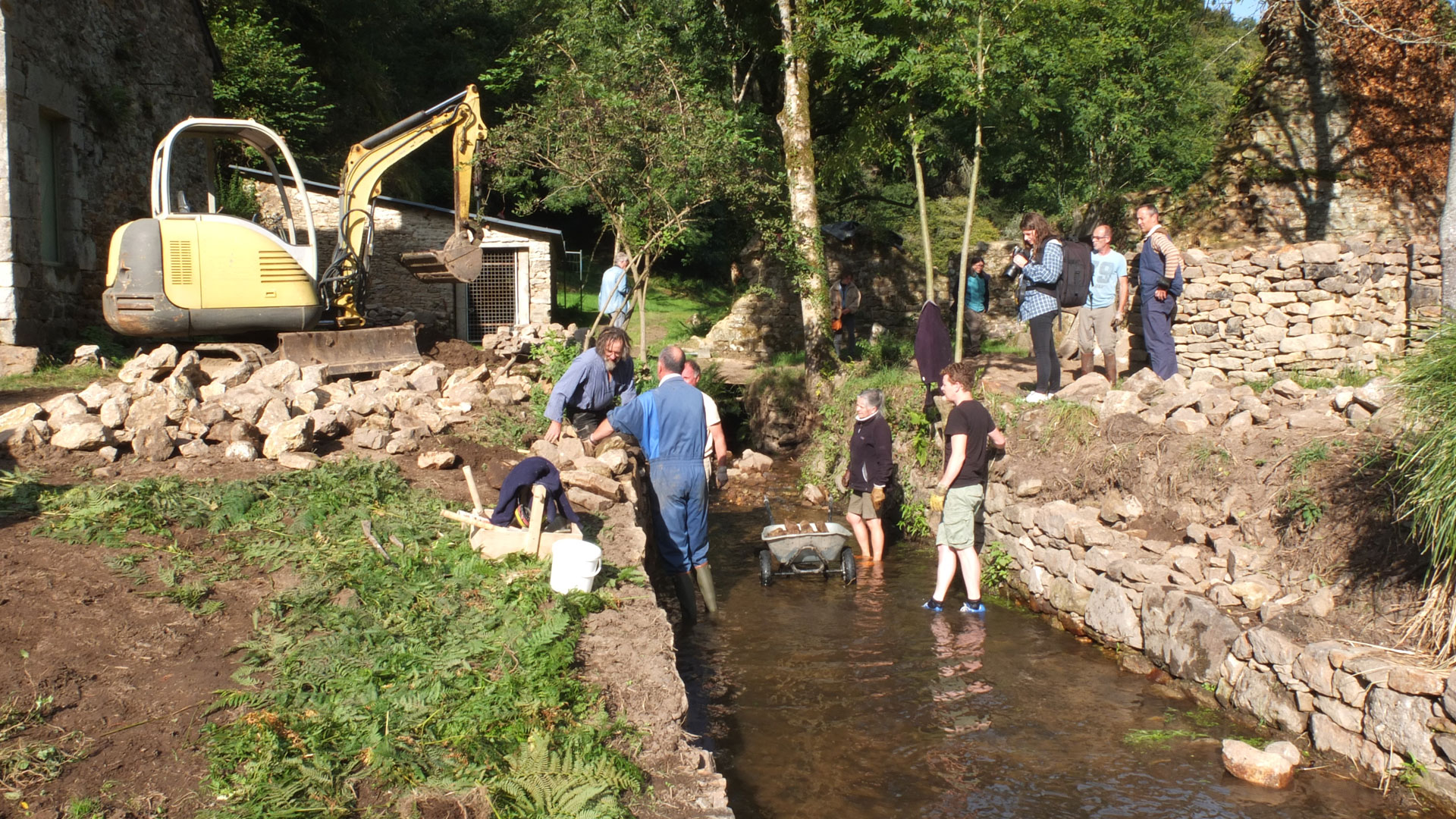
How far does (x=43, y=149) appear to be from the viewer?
1262cm

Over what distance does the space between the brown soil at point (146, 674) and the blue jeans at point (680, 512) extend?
1.60m

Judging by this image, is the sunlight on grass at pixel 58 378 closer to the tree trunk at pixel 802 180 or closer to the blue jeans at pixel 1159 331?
the tree trunk at pixel 802 180

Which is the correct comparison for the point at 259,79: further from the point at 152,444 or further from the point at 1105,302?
the point at 1105,302

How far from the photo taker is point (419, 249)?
64.3ft

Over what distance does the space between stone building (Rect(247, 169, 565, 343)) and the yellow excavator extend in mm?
4889

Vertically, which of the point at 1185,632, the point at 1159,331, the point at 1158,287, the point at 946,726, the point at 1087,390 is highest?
the point at 1158,287

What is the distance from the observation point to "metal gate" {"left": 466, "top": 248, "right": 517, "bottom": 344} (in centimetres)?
1955

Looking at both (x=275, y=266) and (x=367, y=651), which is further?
(x=275, y=266)

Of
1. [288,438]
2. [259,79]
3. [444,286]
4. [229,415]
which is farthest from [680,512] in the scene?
[259,79]

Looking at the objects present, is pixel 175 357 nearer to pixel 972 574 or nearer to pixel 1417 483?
pixel 972 574

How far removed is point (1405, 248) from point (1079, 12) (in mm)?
15810

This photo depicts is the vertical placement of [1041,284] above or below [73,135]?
below

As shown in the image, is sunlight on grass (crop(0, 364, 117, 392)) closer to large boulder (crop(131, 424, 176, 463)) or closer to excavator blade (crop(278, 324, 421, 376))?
excavator blade (crop(278, 324, 421, 376))

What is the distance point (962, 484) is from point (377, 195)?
390 inches
